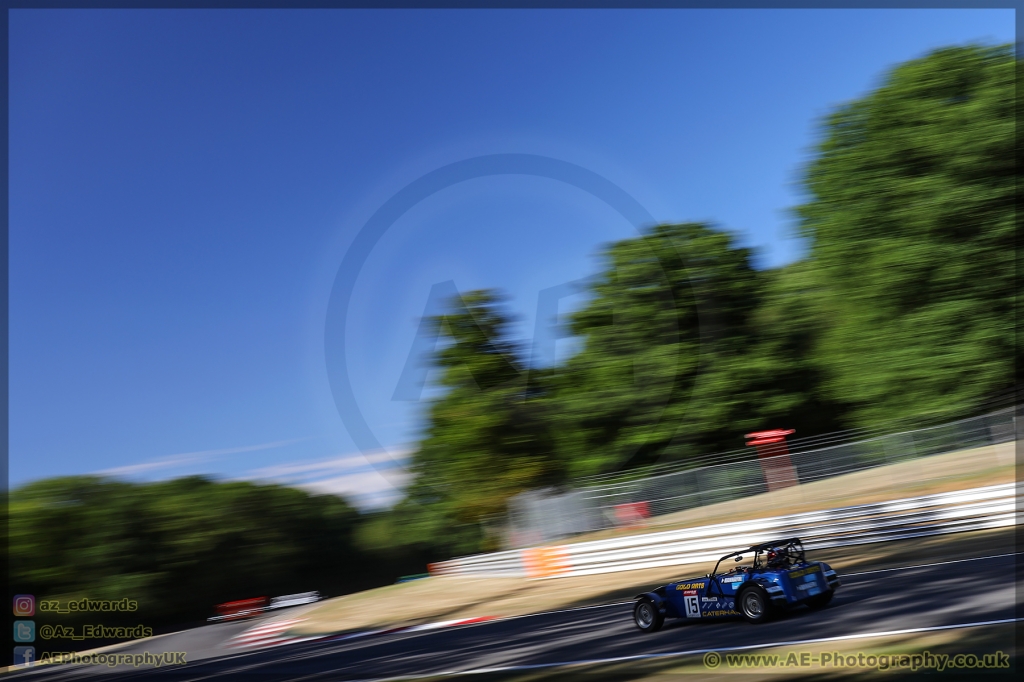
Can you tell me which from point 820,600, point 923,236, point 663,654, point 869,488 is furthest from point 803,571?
point 923,236

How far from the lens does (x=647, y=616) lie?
976 cm

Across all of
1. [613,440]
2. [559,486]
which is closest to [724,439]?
[613,440]

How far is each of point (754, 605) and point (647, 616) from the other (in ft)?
5.15

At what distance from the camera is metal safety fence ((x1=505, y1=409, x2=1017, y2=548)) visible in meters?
16.5

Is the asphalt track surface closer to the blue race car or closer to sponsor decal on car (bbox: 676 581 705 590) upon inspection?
the blue race car

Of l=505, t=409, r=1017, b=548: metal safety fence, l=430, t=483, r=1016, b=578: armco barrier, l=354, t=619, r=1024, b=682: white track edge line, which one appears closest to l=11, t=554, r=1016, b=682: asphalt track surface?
l=354, t=619, r=1024, b=682: white track edge line

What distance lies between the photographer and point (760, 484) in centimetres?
1920

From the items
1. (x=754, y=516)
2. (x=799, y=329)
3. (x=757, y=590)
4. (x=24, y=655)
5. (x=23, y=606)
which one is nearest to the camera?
(x=757, y=590)

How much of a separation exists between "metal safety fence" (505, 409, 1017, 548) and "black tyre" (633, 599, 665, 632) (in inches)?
369

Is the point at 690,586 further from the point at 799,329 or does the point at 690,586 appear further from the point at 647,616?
the point at 799,329

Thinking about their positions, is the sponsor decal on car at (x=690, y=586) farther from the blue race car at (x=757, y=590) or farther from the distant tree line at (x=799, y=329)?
the distant tree line at (x=799, y=329)

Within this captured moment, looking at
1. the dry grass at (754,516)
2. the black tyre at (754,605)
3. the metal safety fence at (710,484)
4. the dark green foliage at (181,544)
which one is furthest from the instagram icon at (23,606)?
the black tyre at (754,605)

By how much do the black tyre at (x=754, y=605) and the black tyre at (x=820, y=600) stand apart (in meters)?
0.52

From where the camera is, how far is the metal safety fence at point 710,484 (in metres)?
16.5
